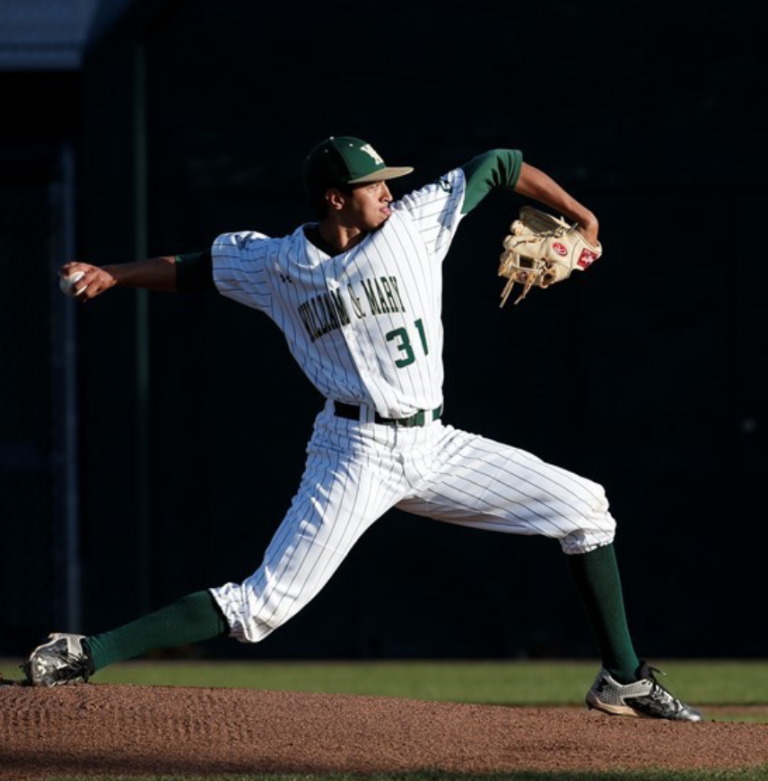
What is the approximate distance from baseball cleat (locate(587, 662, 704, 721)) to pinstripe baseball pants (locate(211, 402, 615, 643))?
0.41 metres

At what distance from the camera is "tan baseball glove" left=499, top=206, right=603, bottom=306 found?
5262 millimetres

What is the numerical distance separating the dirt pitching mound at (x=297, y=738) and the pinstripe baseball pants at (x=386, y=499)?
278 mm

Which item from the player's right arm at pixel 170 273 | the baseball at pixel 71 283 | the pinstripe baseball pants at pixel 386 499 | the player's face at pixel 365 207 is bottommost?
the pinstripe baseball pants at pixel 386 499

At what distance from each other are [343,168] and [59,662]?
1.53 m

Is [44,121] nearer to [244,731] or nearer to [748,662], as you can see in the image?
[748,662]

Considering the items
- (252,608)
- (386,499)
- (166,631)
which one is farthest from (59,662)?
(386,499)

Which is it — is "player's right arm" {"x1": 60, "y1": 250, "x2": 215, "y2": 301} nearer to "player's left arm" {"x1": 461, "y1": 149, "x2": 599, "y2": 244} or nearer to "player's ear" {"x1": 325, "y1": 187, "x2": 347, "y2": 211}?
"player's ear" {"x1": 325, "y1": 187, "x2": 347, "y2": 211}

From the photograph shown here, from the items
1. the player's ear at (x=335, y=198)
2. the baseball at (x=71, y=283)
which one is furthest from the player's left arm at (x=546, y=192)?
the baseball at (x=71, y=283)

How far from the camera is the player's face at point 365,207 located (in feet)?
16.3

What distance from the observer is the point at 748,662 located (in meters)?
9.70

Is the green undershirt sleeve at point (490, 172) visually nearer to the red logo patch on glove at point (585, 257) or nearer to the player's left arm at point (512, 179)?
the player's left arm at point (512, 179)

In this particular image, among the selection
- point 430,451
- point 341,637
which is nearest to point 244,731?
point 430,451

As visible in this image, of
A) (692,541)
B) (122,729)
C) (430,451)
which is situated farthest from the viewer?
(692,541)

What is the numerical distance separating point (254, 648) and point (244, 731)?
5.22 meters
